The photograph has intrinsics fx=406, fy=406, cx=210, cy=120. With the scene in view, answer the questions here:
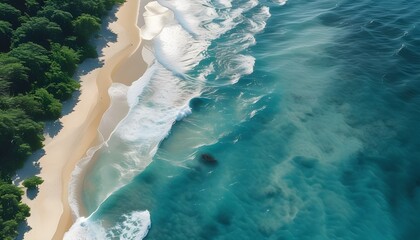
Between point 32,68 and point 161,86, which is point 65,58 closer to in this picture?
point 32,68

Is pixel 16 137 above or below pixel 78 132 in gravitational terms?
above

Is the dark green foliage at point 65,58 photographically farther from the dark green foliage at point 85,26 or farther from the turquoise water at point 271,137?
the turquoise water at point 271,137

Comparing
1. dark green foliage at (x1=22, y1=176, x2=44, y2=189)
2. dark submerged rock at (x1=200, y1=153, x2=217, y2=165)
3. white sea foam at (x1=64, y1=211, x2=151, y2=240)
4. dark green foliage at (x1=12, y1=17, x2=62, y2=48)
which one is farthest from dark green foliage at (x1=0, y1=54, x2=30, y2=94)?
dark submerged rock at (x1=200, y1=153, x2=217, y2=165)

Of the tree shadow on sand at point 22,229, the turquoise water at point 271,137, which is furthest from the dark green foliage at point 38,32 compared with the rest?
the tree shadow on sand at point 22,229

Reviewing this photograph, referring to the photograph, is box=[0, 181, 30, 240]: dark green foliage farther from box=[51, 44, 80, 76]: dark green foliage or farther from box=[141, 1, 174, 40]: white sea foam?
box=[141, 1, 174, 40]: white sea foam

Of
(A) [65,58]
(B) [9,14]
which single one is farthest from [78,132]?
(B) [9,14]

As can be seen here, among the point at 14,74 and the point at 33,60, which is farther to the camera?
the point at 33,60
